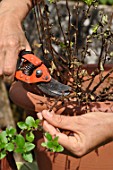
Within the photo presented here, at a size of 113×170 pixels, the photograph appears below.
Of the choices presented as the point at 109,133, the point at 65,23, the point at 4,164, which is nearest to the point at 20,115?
the point at 65,23

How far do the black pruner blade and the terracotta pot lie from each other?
3 centimetres

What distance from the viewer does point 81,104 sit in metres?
1.64

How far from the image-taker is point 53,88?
1.60m

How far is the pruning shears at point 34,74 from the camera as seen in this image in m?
1.54

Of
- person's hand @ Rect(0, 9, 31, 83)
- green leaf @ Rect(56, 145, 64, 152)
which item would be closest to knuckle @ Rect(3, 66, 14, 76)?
person's hand @ Rect(0, 9, 31, 83)

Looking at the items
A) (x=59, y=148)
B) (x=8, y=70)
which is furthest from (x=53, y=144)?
(x=8, y=70)

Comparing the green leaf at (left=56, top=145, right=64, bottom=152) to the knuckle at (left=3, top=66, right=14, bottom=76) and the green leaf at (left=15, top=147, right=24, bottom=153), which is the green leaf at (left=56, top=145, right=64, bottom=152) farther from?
the knuckle at (left=3, top=66, right=14, bottom=76)

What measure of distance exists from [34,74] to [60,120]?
0.51 ft

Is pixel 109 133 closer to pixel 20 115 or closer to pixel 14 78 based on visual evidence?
pixel 14 78

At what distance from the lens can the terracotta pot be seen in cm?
162

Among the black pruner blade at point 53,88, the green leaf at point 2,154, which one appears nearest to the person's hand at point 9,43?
the black pruner blade at point 53,88

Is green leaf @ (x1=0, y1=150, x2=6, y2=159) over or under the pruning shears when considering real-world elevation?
under

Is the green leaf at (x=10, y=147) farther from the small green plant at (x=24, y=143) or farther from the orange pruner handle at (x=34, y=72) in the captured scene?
the orange pruner handle at (x=34, y=72)

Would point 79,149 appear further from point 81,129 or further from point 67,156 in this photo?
point 67,156
